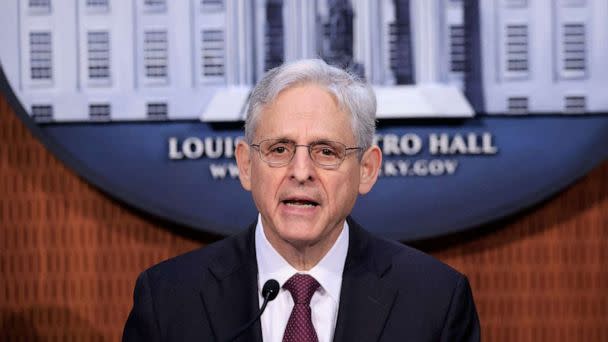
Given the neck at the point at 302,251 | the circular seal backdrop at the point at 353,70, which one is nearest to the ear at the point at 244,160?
the neck at the point at 302,251

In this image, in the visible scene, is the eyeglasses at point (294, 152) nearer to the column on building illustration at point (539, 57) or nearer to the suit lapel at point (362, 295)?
the suit lapel at point (362, 295)

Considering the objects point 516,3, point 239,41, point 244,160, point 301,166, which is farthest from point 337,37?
point 301,166

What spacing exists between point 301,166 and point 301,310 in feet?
0.86

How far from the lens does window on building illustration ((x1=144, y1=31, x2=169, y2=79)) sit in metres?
2.11

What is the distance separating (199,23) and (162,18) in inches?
4.1

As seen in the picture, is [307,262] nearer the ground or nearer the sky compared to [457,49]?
nearer the ground

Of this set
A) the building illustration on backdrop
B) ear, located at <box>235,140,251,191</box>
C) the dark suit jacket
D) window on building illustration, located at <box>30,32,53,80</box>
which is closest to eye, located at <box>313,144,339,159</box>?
ear, located at <box>235,140,251,191</box>

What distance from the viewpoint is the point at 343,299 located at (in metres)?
1.42

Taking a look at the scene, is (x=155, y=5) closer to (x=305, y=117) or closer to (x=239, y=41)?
(x=239, y=41)

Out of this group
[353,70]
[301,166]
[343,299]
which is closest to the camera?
[301,166]

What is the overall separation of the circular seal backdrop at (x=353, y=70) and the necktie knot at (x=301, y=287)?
696 mm

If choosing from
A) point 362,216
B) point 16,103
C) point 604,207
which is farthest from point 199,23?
point 604,207

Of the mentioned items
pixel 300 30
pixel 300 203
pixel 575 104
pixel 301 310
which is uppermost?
pixel 300 30

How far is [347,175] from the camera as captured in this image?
1359 millimetres
